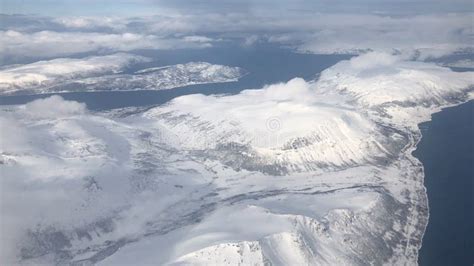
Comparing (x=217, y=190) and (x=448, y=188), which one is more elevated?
(x=217, y=190)

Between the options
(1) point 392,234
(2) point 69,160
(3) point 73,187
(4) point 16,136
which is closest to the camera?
(1) point 392,234

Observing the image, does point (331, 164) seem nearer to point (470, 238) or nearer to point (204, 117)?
point (470, 238)

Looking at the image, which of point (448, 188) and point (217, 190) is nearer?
point (217, 190)

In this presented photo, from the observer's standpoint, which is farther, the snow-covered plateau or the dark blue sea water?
the dark blue sea water

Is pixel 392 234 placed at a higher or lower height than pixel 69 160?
lower

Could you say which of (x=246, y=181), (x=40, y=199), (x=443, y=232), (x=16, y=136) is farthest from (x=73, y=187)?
(x=443, y=232)
